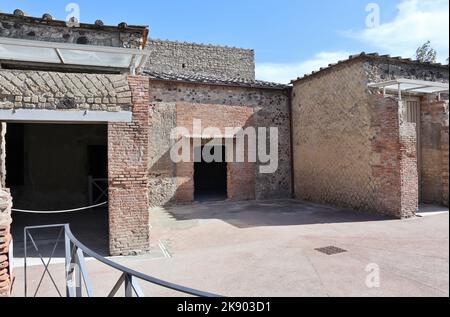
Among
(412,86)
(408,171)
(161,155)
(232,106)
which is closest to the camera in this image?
(408,171)

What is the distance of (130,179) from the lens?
20.7ft

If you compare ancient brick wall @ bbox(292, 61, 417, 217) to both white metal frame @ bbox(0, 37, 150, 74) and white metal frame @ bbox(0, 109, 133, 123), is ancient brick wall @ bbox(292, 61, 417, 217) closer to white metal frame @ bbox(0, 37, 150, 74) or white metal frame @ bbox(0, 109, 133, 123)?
white metal frame @ bbox(0, 37, 150, 74)

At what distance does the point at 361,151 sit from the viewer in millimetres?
A: 9859

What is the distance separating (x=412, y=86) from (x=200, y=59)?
35.2 feet

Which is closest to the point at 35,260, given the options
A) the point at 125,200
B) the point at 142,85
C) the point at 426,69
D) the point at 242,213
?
the point at 125,200

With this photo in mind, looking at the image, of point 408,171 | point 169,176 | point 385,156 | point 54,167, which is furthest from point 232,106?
point 54,167

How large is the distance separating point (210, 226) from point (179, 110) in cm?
481

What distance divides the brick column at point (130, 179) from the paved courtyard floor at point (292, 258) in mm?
397

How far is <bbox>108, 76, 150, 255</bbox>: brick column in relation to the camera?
6219 millimetres

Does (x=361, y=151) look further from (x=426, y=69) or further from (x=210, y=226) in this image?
(x=210, y=226)

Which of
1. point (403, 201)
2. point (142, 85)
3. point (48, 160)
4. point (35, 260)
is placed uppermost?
point (142, 85)

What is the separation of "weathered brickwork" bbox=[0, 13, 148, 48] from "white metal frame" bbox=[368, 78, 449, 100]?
6270 mm

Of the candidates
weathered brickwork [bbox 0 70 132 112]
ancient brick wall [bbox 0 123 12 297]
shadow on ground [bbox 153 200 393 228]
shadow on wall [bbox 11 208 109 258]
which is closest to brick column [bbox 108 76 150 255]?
weathered brickwork [bbox 0 70 132 112]

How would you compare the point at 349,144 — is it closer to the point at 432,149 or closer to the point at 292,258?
the point at 432,149
